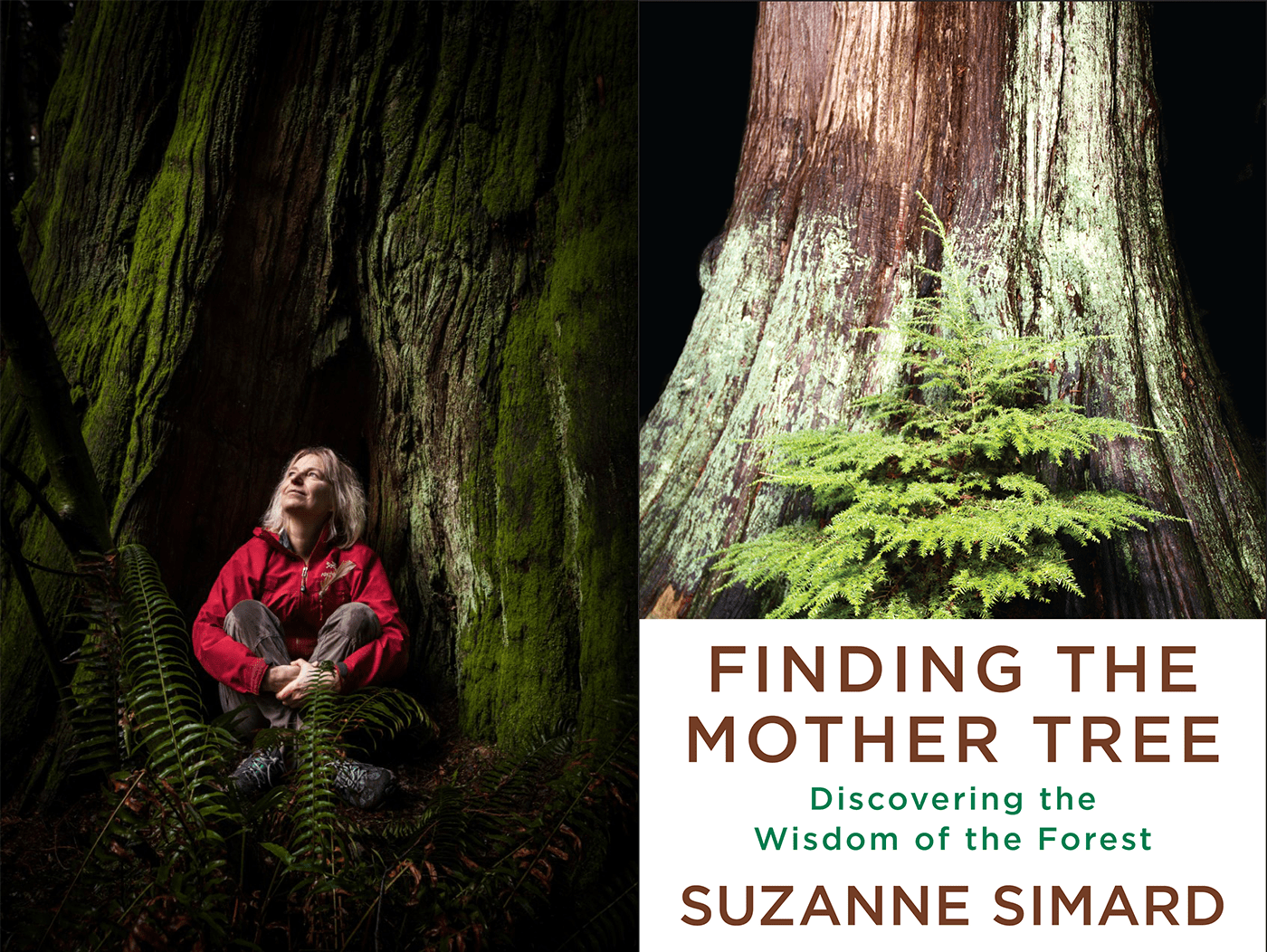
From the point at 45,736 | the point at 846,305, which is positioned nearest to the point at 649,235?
the point at 846,305

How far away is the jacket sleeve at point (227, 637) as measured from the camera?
3.18 m

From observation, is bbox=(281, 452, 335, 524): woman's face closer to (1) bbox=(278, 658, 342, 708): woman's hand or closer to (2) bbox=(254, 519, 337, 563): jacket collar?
(2) bbox=(254, 519, 337, 563): jacket collar

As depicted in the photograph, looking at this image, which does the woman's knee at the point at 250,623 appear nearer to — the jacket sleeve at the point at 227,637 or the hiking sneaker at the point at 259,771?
the jacket sleeve at the point at 227,637

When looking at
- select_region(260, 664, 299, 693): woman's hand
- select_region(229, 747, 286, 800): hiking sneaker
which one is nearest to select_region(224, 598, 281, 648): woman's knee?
select_region(260, 664, 299, 693): woman's hand

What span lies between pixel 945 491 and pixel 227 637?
2701 mm

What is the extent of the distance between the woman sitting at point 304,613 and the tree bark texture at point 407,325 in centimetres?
11

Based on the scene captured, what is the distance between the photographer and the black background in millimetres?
3137

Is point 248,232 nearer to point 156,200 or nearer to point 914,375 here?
point 156,200

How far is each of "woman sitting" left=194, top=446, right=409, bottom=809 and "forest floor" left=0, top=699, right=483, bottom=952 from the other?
0.14m

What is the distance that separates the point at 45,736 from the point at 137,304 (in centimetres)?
176

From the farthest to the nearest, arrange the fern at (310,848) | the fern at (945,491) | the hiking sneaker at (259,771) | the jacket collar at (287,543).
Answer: the jacket collar at (287,543)
the hiking sneaker at (259,771)
the fern at (945,491)
the fern at (310,848)

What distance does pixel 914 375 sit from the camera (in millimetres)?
3172

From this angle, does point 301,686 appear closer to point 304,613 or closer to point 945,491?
point 304,613

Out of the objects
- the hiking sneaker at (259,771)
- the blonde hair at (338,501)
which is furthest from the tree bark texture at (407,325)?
the hiking sneaker at (259,771)
